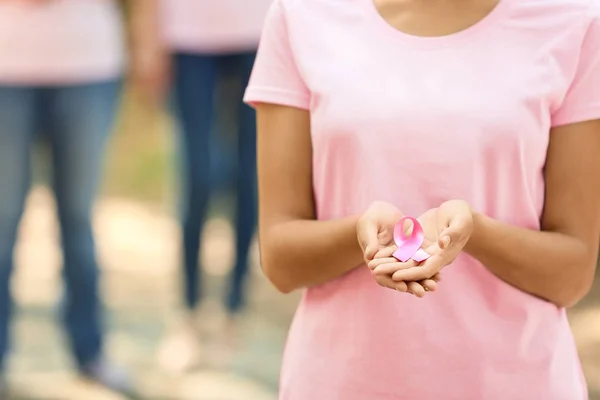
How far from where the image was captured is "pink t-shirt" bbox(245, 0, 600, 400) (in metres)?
0.87

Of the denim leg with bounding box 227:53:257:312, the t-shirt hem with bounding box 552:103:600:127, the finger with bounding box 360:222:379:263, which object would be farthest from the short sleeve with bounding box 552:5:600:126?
the denim leg with bounding box 227:53:257:312

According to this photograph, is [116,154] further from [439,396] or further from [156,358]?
[439,396]

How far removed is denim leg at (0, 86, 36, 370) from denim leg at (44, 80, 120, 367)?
0.17 feet

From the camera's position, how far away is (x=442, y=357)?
0.91 m

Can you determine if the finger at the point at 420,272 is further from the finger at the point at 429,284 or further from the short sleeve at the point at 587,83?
the short sleeve at the point at 587,83

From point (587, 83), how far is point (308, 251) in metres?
→ 0.31

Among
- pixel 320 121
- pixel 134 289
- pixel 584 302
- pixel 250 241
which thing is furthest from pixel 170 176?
pixel 320 121

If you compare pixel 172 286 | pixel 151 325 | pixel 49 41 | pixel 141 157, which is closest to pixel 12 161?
pixel 49 41

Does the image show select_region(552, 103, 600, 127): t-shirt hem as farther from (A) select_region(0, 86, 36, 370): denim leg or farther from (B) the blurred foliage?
(B) the blurred foliage

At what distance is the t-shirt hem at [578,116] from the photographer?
0.88 m

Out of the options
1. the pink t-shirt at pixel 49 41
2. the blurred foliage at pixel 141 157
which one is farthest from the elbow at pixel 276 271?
the blurred foliage at pixel 141 157

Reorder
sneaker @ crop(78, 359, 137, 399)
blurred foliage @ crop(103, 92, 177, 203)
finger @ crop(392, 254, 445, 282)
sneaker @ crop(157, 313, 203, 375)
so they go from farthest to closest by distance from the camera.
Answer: blurred foliage @ crop(103, 92, 177, 203)
sneaker @ crop(157, 313, 203, 375)
sneaker @ crop(78, 359, 137, 399)
finger @ crop(392, 254, 445, 282)

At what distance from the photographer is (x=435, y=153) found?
876 mm

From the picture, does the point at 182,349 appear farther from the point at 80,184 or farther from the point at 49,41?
the point at 49,41
